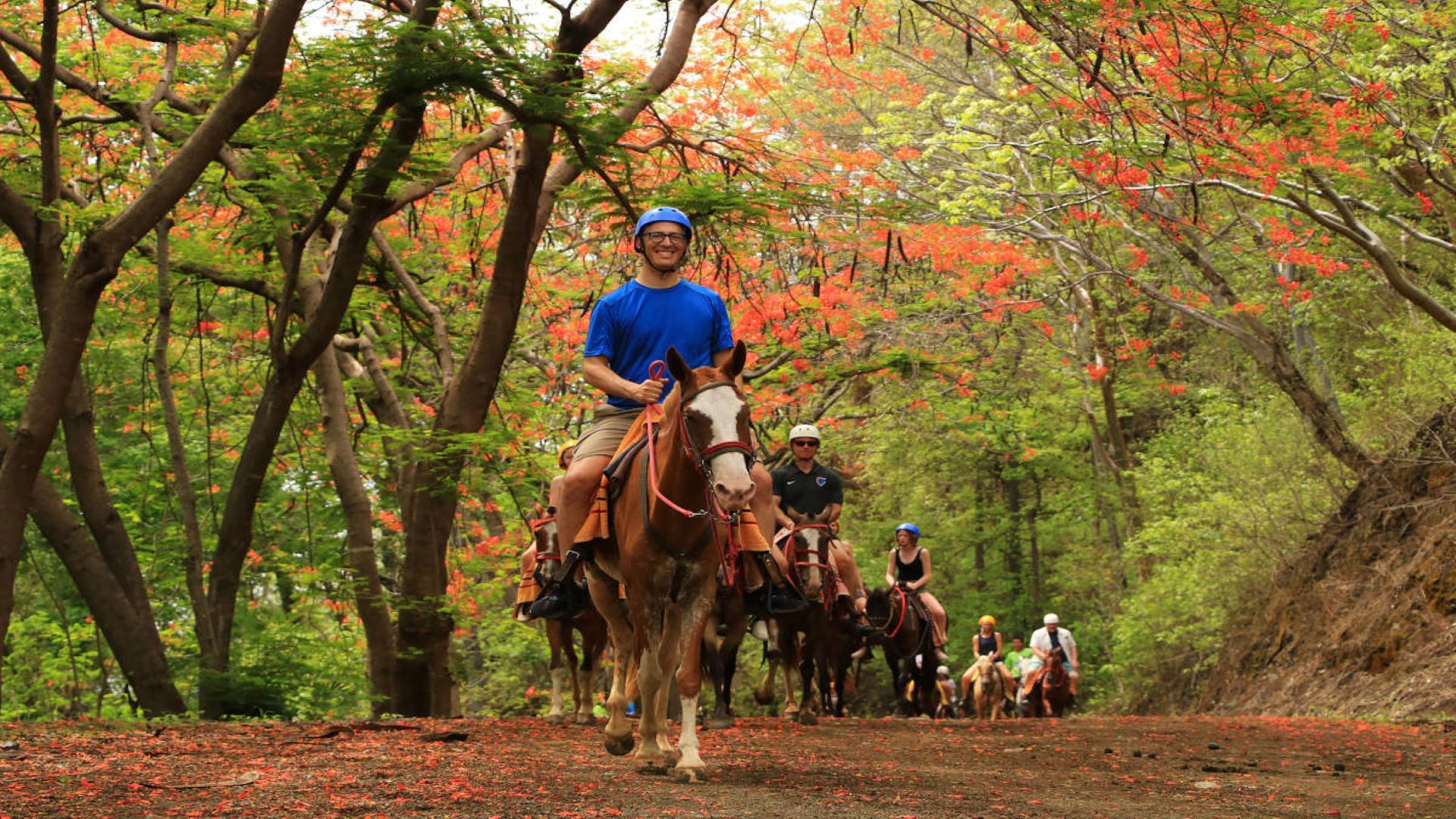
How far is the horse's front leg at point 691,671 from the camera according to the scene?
844cm

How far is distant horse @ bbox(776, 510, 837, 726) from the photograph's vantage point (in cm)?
1547

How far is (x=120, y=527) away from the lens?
1564 cm

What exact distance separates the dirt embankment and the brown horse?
12600mm

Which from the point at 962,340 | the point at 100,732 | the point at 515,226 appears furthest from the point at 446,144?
the point at 962,340

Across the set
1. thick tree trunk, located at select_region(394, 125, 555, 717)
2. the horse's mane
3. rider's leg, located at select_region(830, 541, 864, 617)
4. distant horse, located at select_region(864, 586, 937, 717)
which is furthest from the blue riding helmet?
the horse's mane

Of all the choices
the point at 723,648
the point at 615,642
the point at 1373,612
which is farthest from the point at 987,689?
the point at 615,642

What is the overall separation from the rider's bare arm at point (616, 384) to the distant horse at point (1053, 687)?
15.0m

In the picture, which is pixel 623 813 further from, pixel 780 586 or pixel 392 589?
pixel 392 589

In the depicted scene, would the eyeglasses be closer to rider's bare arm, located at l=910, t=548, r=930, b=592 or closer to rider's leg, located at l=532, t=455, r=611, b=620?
Answer: rider's leg, located at l=532, t=455, r=611, b=620

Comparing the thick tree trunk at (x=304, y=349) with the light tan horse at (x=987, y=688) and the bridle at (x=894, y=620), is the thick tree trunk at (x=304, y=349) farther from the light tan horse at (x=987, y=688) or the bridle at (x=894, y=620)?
the light tan horse at (x=987, y=688)

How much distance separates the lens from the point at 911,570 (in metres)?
20.2

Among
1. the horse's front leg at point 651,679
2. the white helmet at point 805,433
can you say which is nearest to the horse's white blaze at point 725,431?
the horse's front leg at point 651,679

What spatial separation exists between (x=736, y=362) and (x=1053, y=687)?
636 inches

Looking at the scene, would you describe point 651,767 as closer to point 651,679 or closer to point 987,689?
point 651,679
